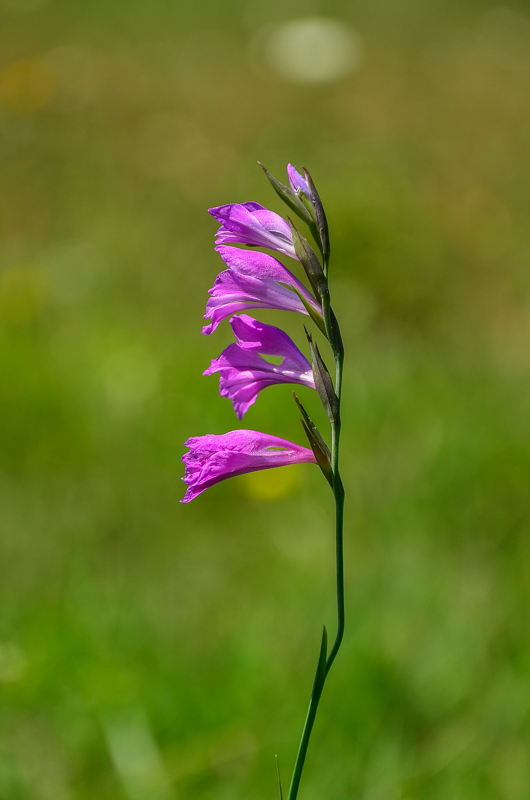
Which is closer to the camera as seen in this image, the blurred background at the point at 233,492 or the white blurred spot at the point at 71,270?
the blurred background at the point at 233,492

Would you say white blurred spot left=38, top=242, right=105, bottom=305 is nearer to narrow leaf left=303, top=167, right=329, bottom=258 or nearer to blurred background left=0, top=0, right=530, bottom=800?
blurred background left=0, top=0, right=530, bottom=800

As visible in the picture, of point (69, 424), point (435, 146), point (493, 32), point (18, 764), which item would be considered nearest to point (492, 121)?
point (435, 146)

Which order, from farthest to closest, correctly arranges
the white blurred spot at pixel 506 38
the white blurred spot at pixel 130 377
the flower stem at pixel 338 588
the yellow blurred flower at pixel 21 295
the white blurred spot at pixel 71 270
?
the white blurred spot at pixel 506 38 → the white blurred spot at pixel 71 270 → the yellow blurred flower at pixel 21 295 → the white blurred spot at pixel 130 377 → the flower stem at pixel 338 588

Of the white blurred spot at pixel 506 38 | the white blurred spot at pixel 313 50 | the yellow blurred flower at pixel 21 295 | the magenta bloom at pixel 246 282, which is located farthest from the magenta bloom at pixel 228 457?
the white blurred spot at pixel 506 38

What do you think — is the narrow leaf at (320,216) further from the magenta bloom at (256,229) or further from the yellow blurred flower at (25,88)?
the yellow blurred flower at (25,88)

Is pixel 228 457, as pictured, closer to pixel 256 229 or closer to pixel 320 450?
pixel 320 450

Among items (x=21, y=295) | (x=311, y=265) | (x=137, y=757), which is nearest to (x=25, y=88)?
(x=21, y=295)

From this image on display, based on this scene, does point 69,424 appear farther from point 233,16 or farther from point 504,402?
point 233,16
